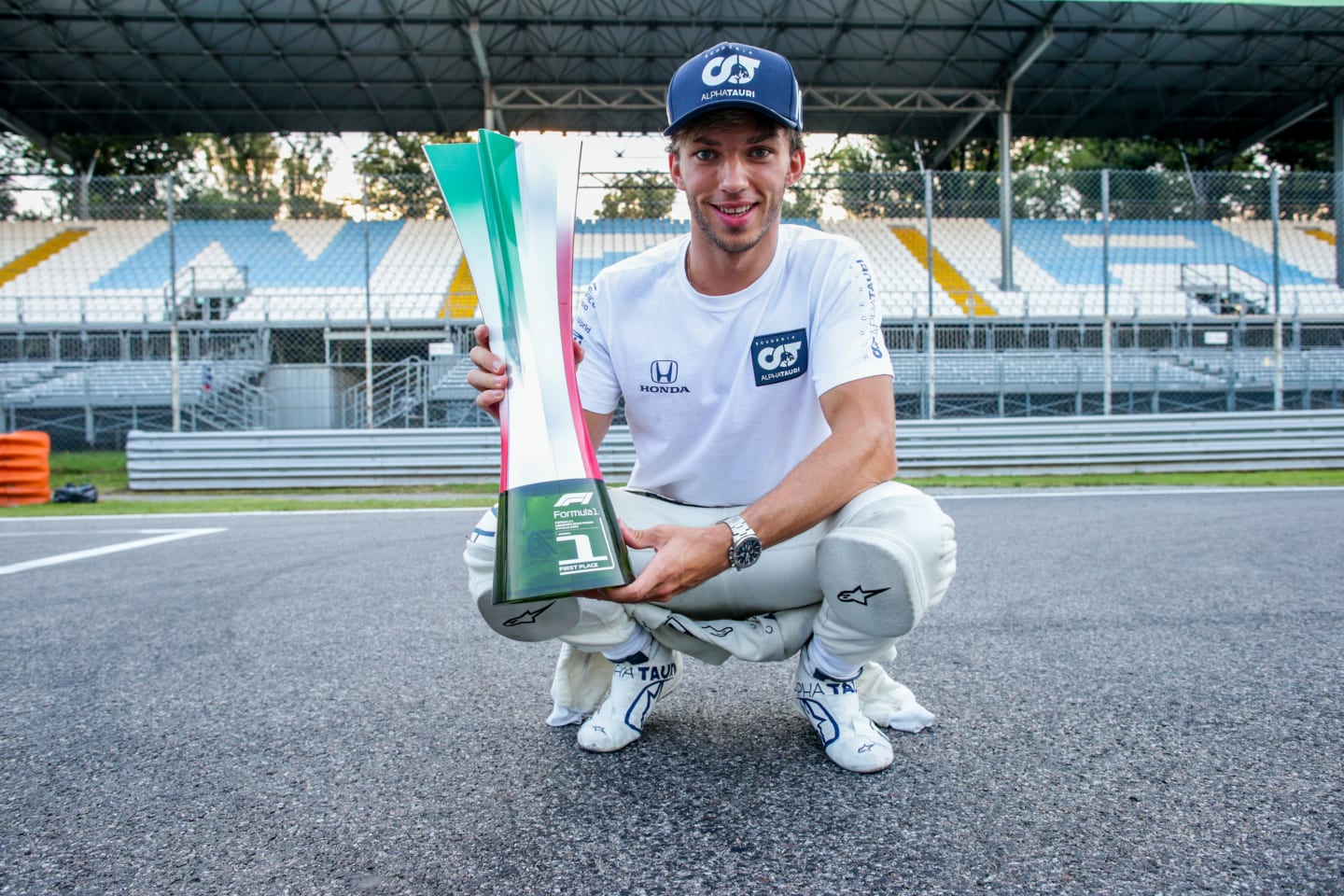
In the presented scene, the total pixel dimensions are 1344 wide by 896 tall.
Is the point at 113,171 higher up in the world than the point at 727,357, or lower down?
higher up

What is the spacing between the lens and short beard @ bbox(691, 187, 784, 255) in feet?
6.63

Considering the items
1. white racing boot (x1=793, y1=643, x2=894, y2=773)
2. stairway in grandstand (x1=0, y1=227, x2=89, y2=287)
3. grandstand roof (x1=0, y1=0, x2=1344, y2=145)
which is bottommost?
white racing boot (x1=793, y1=643, x2=894, y2=773)

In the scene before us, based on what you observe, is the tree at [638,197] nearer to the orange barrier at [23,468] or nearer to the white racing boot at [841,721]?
the orange barrier at [23,468]

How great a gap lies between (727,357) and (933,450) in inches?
353

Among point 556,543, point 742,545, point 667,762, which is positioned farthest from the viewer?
point 667,762

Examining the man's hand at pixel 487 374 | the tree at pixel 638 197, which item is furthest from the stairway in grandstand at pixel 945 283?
the man's hand at pixel 487 374

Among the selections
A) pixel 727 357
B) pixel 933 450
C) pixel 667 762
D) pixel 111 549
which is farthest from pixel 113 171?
pixel 667 762

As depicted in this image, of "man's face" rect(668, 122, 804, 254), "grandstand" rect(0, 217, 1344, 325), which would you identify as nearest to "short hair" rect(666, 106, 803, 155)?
"man's face" rect(668, 122, 804, 254)

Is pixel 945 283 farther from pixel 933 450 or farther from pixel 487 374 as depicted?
pixel 487 374

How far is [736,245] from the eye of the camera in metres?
2.02

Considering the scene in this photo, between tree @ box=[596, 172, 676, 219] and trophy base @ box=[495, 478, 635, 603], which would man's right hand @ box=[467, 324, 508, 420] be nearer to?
trophy base @ box=[495, 478, 635, 603]

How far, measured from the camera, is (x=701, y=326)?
2121 mm

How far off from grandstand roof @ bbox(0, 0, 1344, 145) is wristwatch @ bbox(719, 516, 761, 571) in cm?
1676

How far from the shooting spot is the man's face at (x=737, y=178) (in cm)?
198
